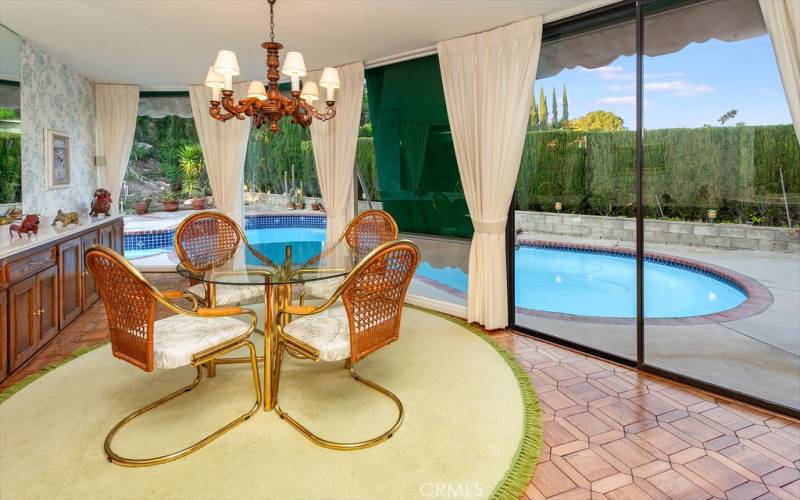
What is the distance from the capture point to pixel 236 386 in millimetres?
2678

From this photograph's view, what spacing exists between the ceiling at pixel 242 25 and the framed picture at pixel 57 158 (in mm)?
751

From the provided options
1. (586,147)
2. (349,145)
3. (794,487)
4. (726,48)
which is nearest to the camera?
(794,487)

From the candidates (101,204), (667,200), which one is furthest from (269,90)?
(101,204)

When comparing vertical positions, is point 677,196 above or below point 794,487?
above

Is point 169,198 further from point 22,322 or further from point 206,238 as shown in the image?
point 22,322

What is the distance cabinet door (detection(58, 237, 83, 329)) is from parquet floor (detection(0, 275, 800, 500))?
2.45ft

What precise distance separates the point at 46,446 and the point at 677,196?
12.1 feet

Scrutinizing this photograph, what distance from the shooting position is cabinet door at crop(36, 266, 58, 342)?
317cm

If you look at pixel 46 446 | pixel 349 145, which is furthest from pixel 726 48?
pixel 46 446

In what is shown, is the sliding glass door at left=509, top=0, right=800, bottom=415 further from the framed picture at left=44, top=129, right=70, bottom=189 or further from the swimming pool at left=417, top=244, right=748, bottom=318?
the framed picture at left=44, top=129, right=70, bottom=189

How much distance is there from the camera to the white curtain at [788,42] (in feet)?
6.89

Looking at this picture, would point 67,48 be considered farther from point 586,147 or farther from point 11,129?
point 586,147

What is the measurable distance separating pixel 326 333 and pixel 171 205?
4461 mm

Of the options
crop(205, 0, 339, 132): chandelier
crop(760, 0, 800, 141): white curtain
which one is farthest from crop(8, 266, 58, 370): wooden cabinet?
crop(760, 0, 800, 141): white curtain
